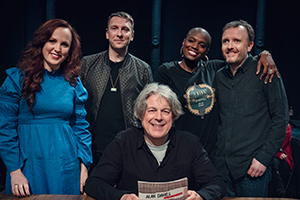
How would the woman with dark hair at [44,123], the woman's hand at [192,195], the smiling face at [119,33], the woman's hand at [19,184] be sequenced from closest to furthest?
the woman's hand at [192,195]
the woman's hand at [19,184]
the woman with dark hair at [44,123]
the smiling face at [119,33]

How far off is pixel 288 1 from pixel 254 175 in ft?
10.2

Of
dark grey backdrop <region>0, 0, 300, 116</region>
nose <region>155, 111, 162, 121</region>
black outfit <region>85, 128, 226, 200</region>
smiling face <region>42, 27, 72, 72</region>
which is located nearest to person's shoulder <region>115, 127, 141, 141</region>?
black outfit <region>85, 128, 226, 200</region>

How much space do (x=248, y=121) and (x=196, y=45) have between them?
2.11 ft

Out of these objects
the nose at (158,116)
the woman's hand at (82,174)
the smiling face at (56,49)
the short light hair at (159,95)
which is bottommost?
the woman's hand at (82,174)

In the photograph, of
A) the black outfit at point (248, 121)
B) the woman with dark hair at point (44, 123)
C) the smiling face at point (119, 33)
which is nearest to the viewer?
the woman with dark hair at point (44, 123)

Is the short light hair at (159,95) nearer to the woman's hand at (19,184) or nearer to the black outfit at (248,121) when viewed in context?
the black outfit at (248,121)

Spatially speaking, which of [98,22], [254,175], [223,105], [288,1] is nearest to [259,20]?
[288,1]

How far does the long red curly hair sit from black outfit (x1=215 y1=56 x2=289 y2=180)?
1.03 meters

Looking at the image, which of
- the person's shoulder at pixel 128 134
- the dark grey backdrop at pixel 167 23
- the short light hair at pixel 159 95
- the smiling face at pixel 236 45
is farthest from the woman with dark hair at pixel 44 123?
the dark grey backdrop at pixel 167 23

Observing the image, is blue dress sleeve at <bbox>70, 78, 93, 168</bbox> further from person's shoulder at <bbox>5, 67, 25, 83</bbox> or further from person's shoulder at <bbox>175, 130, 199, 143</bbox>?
person's shoulder at <bbox>175, 130, 199, 143</bbox>

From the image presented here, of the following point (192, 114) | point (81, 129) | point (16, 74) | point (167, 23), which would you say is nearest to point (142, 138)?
point (81, 129)

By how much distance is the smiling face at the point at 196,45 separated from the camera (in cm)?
231

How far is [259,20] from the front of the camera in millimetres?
4121

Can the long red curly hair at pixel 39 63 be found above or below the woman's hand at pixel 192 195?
above
